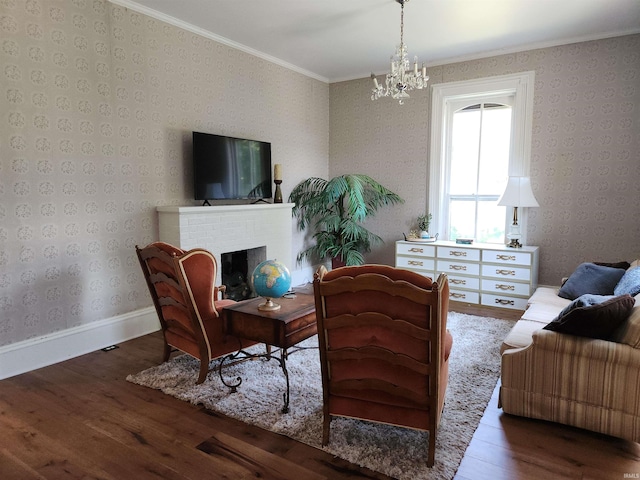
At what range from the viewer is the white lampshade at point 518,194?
449cm

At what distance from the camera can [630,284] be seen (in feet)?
9.50

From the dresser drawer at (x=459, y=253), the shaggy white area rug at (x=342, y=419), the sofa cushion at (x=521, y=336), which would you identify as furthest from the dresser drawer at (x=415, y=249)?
the sofa cushion at (x=521, y=336)

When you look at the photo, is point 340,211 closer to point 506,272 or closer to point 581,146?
point 506,272

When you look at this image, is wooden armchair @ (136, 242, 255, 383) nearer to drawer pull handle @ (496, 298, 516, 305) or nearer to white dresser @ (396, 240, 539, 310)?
white dresser @ (396, 240, 539, 310)

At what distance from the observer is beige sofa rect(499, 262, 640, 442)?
2098 millimetres

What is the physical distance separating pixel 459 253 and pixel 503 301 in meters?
0.72

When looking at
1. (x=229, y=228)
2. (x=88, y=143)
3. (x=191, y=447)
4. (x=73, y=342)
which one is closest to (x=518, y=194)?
(x=229, y=228)

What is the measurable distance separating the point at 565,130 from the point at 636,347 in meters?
3.27

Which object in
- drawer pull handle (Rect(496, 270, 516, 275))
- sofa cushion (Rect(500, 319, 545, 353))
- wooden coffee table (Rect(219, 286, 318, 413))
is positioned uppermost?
wooden coffee table (Rect(219, 286, 318, 413))

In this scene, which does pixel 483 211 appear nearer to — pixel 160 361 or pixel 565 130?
pixel 565 130

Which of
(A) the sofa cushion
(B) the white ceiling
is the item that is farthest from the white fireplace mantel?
(A) the sofa cushion

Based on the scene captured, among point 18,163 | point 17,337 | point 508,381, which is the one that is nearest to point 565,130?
point 508,381

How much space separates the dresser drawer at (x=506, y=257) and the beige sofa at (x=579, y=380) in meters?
2.06

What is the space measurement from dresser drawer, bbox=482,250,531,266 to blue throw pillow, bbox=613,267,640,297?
130 cm
